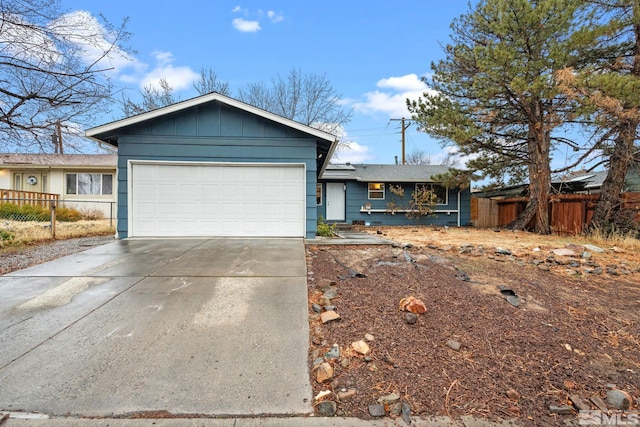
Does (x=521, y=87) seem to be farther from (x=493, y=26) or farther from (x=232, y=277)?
(x=232, y=277)

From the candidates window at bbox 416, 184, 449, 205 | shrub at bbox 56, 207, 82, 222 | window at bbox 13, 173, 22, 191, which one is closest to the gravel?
shrub at bbox 56, 207, 82, 222

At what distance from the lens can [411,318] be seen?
2.88 m

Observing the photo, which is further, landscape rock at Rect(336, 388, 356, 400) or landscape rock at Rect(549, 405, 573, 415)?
landscape rock at Rect(336, 388, 356, 400)

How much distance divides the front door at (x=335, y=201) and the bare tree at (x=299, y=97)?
6926 mm

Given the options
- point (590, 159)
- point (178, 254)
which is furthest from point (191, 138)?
point (590, 159)

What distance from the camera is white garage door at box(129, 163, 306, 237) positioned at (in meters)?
7.83

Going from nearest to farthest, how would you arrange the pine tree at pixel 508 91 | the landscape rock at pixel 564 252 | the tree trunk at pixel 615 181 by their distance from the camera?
the landscape rock at pixel 564 252
the pine tree at pixel 508 91
the tree trunk at pixel 615 181

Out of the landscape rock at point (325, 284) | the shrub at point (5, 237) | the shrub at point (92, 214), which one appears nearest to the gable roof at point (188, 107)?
the shrub at point (5, 237)

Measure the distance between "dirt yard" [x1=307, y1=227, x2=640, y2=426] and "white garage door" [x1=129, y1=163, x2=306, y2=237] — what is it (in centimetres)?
365

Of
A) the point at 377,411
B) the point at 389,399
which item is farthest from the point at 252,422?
the point at 389,399

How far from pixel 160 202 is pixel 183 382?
21.9ft

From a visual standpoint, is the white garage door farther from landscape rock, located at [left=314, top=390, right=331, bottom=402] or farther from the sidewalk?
the sidewalk

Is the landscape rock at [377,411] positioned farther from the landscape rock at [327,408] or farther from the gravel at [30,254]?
the gravel at [30,254]

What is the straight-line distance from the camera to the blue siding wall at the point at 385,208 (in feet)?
50.2
